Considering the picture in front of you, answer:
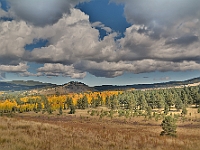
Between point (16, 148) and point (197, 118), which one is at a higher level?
point (16, 148)

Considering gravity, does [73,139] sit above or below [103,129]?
above

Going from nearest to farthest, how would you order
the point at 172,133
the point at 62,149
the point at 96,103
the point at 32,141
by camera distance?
Answer: the point at 62,149 → the point at 32,141 → the point at 172,133 → the point at 96,103

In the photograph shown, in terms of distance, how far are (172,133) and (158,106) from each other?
96242 millimetres

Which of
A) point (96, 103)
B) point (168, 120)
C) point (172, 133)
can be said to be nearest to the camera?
point (172, 133)

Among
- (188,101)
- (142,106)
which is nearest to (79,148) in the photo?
(142,106)

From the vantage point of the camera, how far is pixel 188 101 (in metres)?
121

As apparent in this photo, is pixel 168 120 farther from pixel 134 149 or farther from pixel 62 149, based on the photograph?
pixel 62 149

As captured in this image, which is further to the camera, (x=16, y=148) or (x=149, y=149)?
(x=149, y=149)

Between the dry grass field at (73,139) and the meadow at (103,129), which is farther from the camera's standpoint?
the meadow at (103,129)

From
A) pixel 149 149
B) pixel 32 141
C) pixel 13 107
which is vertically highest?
pixel 32 141

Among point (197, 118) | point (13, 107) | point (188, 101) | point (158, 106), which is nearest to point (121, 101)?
point (158, 106)

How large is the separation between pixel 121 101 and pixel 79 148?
484 feet

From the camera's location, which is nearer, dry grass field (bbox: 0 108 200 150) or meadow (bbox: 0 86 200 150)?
dry grass field (bbox: 0 108 200 150)

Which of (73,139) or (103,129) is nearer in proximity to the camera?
(73,139)
